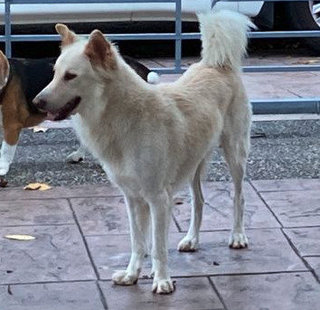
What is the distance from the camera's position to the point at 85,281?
5344 millimetres

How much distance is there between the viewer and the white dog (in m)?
4.91

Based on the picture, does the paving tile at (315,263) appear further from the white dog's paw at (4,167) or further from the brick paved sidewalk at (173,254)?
the white dog's paw at (4,167)

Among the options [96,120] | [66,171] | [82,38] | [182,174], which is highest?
[82,38]

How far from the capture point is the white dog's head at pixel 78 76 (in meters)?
4.88

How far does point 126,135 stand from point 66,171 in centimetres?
262

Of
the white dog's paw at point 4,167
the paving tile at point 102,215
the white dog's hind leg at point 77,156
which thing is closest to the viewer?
the paving tile at point 102,215

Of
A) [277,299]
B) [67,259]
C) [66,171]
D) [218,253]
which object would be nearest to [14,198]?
[66,171]

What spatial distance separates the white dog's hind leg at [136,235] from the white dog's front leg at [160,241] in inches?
6.3

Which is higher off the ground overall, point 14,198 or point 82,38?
point 82,38

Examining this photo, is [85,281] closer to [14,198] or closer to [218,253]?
[218,253]

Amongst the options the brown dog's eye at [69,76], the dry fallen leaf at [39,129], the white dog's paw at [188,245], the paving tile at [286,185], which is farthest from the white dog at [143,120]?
the dry fallen leaf at [39,129]

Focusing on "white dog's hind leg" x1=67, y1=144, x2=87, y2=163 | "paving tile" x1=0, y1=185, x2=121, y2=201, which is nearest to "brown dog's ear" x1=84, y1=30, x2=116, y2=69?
"paving tile" x1=0, y1=185, x2=121, y2=201

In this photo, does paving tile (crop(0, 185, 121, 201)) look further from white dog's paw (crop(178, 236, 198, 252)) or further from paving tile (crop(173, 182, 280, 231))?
white dog's paw (crop(178, 236, 198, 252))

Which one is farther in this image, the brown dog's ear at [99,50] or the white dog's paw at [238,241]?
the white dog's paw at [238,241]
